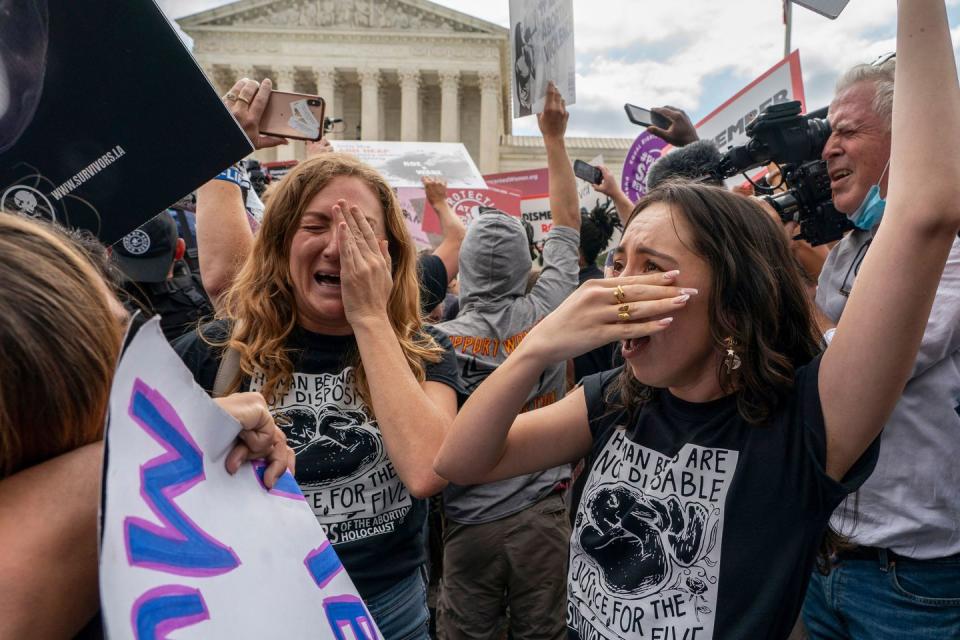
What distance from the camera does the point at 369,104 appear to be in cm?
3744

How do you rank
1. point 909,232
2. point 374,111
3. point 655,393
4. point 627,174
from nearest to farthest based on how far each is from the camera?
1. point 909,232
2. point 655,393
3. point 627,174
4. point 374,111

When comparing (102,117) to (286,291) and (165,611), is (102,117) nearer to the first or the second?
(286,291)

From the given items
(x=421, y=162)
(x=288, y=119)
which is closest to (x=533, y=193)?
(x=421, y=162)

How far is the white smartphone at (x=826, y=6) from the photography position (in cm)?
125

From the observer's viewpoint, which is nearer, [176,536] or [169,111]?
[176,536]

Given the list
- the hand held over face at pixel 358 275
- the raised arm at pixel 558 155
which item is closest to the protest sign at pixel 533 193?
the raised arm at pixel 558 155

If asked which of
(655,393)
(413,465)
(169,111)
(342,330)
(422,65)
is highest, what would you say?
(422,65)

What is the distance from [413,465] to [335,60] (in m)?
40.1

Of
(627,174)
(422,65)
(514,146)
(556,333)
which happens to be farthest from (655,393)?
(422,65)

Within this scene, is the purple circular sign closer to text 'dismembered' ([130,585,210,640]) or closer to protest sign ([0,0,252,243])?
protest sign ([0,0,252,243])

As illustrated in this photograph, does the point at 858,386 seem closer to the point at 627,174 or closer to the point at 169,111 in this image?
the point at 169,111

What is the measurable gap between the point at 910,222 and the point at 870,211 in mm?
792

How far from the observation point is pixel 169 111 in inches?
48.1

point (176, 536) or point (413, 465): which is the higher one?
point (176, 536)
